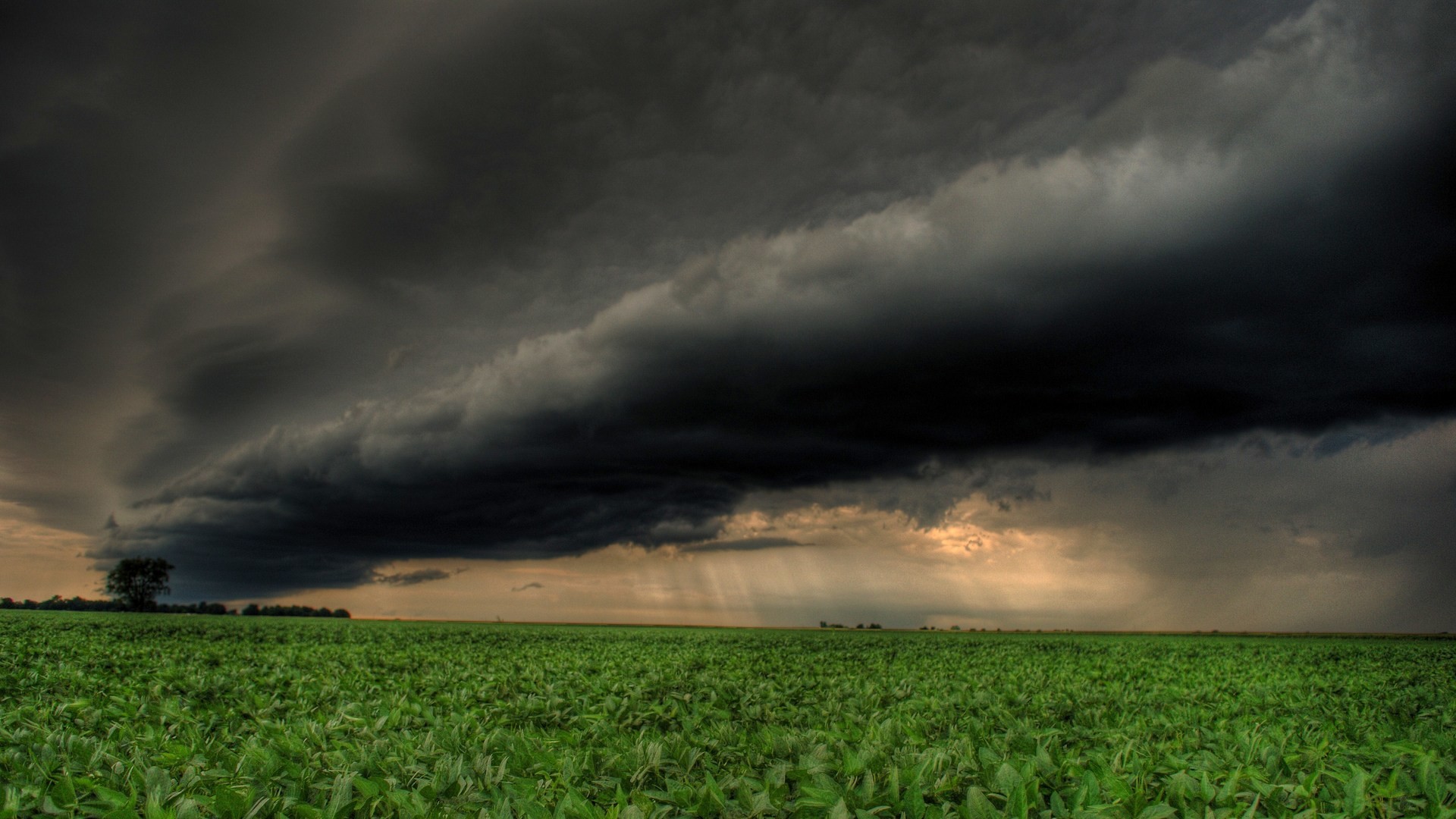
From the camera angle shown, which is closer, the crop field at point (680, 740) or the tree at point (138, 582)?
the crop field at point (680, 740)

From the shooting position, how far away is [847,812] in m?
4.04

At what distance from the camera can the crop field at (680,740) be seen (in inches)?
170

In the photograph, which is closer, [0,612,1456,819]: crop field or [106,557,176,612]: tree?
[0,612,1456,819]: crop field

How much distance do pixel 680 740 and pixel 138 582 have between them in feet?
434

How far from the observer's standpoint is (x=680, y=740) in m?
5.93

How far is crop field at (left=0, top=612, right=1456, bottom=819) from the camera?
4.33 metres

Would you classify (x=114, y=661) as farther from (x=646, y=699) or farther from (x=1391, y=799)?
(x=1391, y=799)

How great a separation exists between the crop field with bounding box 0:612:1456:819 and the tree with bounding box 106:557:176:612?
113176 millimetres

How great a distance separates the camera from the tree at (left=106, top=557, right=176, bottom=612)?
102312 millimetres

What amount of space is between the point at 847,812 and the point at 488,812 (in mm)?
2093

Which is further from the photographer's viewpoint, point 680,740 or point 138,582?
Answer: point 138,582

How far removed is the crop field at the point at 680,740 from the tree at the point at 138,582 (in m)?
113

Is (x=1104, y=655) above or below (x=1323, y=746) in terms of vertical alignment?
below

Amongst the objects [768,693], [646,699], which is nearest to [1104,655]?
[768,693]
